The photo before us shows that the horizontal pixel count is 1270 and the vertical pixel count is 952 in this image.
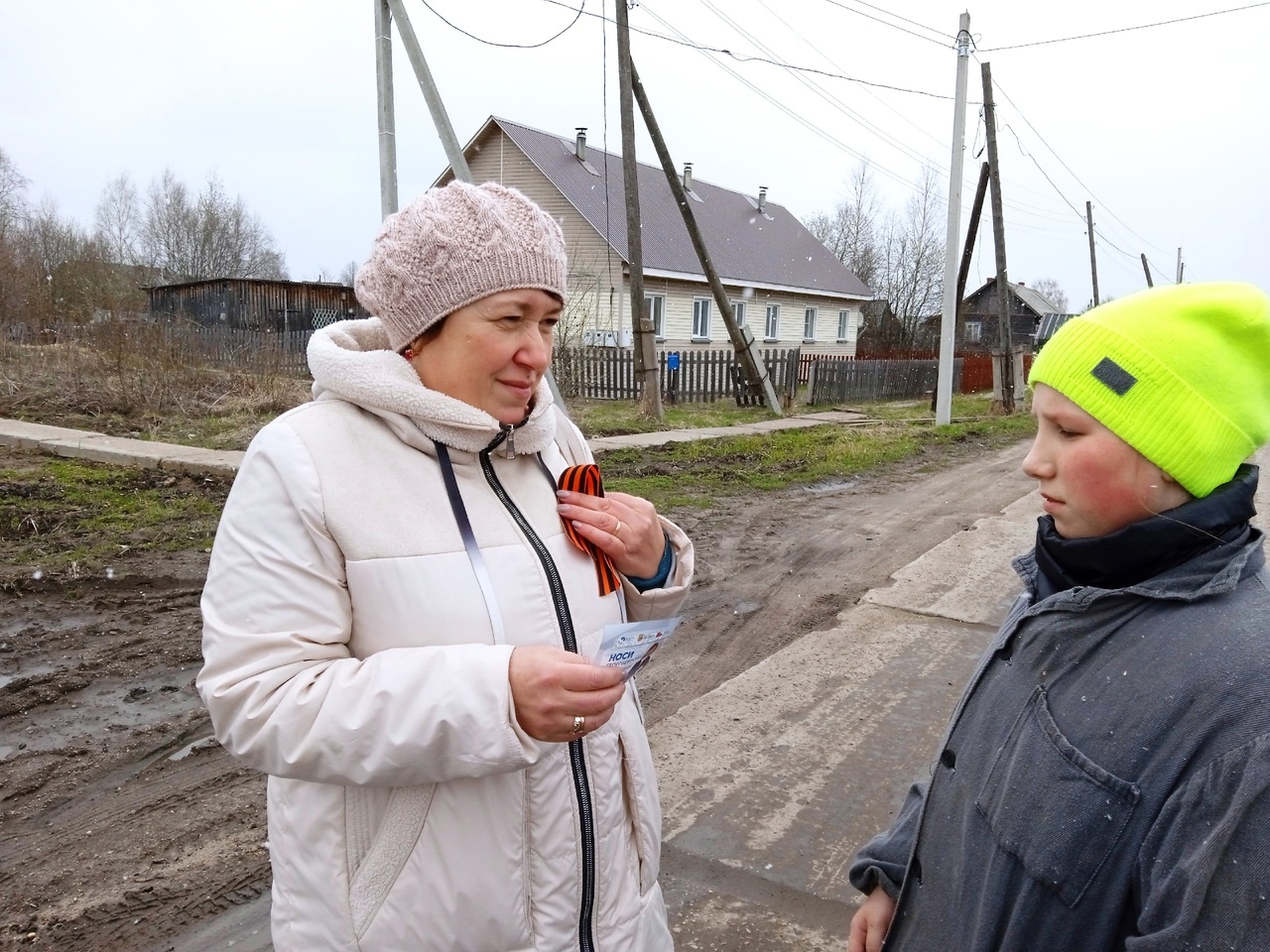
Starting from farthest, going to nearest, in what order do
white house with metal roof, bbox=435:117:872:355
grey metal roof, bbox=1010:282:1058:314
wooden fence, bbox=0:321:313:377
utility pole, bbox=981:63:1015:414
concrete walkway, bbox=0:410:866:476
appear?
grey metal roof, bbox=1010:282:1058:314 → white house with metal roof, bbox=435:117:872:355 → utility pole, bbox=981:63:1015:414 → wooden fence, bbox=0:321:313:377 → concrete walkway, bbox=0:410:866:476

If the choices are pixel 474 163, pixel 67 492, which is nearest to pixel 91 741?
pixel 67 492

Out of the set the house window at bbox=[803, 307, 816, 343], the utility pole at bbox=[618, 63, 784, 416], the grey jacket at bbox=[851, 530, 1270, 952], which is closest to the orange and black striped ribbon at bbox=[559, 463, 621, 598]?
the grey jacket at bbox=[851, 530, 1270, 952]

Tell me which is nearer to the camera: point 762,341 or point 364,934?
point 364,934

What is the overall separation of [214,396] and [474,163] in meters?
16.8

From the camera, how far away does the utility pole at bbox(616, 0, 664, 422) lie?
14.2 meters

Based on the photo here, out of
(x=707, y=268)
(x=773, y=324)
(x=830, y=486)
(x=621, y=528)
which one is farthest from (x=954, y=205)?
(x=773, y=324)

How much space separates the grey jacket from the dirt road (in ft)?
7.24

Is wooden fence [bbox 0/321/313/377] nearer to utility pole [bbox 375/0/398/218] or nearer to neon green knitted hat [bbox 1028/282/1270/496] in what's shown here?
utility pole [bbox 375/0/398/218]

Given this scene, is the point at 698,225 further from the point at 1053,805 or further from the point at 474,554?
the point at 1053,805

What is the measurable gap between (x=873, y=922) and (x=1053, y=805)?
52cm

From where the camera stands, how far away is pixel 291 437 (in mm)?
1390

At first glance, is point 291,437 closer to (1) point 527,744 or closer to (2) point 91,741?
(1) point 527,744

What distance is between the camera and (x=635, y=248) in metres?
14.7

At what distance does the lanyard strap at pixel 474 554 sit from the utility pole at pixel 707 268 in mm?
14026
